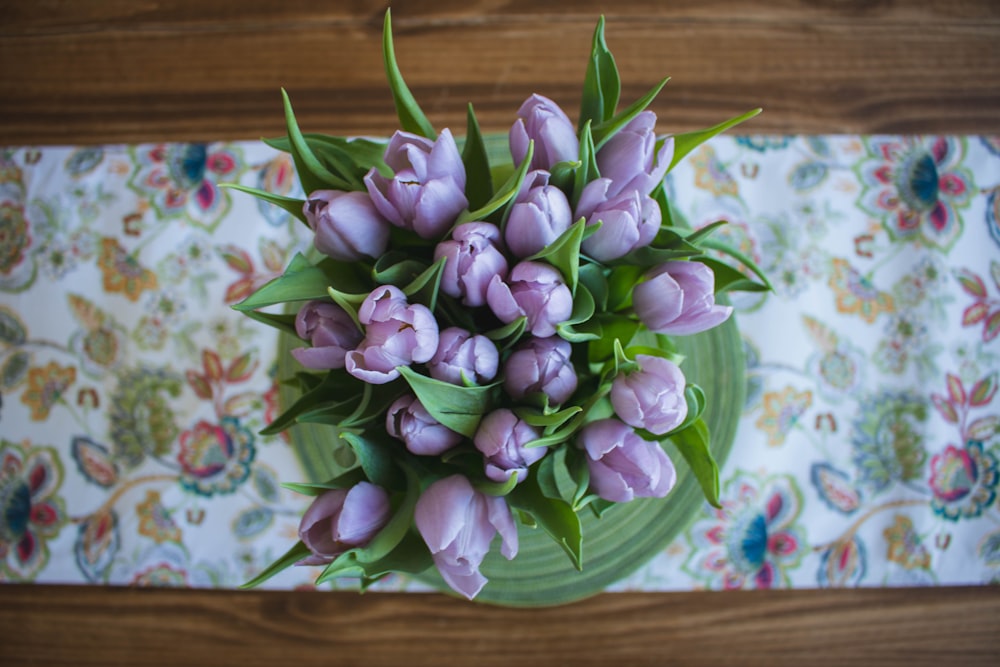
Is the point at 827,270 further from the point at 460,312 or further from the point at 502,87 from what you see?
the point at 460,312

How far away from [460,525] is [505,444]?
0.13 ft

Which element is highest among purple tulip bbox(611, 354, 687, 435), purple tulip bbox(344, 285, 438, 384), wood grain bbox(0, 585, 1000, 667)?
purple tulip bbox(344, 285, 438, 384)

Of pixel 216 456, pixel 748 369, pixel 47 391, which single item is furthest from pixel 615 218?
pixel 47 391

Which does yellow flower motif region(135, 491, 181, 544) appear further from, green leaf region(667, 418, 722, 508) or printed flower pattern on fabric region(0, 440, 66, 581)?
green leaf region(667, 418, 722, 508)

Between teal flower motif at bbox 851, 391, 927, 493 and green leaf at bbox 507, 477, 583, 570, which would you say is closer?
green leaf at bbox 507, 477, 583, 570

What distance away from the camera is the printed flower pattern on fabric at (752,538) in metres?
0.65

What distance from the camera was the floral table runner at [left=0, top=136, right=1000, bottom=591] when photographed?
650mm

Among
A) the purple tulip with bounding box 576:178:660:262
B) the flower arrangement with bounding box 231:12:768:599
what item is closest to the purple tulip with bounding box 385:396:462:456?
the flower arrangement with bounding box 231:12:768:599

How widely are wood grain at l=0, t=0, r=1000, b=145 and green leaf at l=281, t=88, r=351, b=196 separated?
325 millimetres

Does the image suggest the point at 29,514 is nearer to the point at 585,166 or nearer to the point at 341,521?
the point at 341,521

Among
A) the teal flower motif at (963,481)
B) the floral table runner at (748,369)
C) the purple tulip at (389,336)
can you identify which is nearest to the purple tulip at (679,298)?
the purple tulip at (389,336)

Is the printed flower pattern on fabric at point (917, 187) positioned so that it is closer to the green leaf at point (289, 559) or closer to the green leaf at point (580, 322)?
the green leaf at point (580, 322)

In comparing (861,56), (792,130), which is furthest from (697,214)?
(861,56)

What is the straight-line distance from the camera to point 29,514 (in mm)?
668
